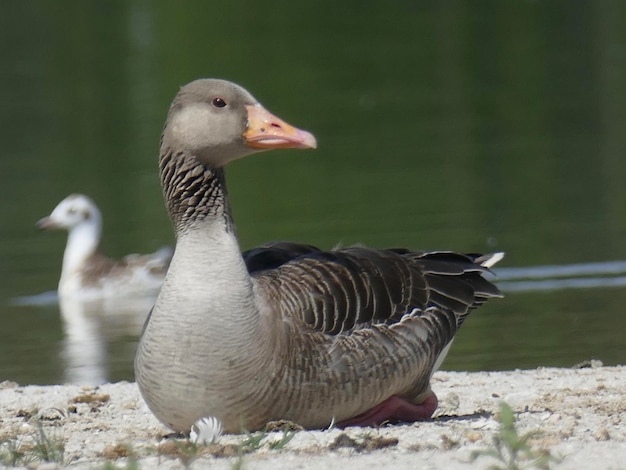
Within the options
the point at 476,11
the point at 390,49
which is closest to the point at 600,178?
the point at 390,49

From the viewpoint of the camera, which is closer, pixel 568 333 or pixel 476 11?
pixel 568 333

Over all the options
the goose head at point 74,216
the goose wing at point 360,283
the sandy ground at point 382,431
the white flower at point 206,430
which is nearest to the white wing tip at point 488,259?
the goose wing at point 360,283

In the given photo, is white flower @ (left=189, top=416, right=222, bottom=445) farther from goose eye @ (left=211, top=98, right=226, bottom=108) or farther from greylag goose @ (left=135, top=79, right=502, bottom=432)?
goose eye @ (left=211, top=98, right=226, bottom=108)

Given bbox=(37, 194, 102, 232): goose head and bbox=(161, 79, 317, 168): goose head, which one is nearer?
bbox=(161, 79, 317, 168): goose head

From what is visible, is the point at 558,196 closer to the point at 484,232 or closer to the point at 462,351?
the point at 484,232

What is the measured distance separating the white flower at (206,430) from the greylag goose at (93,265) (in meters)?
8.26

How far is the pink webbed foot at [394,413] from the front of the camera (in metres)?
7.70

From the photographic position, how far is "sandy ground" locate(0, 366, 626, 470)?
6.02 metres

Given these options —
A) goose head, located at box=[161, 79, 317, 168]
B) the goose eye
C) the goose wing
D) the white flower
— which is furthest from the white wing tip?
the white flower

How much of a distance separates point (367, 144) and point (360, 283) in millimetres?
15534

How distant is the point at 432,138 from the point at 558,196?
216 inches

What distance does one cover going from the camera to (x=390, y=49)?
34.8 m

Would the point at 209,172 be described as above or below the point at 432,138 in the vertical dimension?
above

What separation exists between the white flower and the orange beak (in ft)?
4.79
